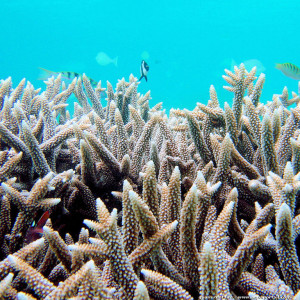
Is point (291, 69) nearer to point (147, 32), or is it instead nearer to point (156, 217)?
point (156, 217)

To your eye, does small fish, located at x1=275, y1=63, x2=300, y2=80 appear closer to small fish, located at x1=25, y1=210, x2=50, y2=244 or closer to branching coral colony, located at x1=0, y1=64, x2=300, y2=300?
branching coral colony, located at x1=0, y1=64, x2=300, y2=300

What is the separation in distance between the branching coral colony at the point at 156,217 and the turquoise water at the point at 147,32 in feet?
267

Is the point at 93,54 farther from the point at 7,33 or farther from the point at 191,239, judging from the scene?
the point at 191,239

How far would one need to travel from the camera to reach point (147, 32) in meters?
94.5

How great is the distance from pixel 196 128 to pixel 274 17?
120 metres

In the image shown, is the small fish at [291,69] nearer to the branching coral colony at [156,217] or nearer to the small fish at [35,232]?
the branching coral colony at [156,217]

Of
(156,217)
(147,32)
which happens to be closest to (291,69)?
(156,217)

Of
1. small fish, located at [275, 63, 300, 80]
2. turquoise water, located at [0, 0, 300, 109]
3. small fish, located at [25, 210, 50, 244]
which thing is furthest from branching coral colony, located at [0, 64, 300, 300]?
turquoise water, located at [0, 0, 300, 109]

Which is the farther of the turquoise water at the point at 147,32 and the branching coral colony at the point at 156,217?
the turquoise water at the point at 147,32

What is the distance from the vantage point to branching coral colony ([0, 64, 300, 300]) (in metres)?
1.02

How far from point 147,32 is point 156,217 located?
107 metres

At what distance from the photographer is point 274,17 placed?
9300 cm

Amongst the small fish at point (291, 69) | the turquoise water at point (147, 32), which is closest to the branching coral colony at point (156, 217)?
the small fish at point (291, 69)

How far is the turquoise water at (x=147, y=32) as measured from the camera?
8381 cm
